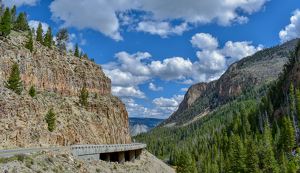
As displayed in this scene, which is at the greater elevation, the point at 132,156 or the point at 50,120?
the point at 50,120

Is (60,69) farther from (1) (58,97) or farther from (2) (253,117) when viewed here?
(2) (253,117)

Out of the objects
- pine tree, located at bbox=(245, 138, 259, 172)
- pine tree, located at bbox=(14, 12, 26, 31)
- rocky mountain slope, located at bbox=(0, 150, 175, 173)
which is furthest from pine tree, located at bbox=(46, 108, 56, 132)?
pine tree, located at bbox=(245, 138, 259, 172)

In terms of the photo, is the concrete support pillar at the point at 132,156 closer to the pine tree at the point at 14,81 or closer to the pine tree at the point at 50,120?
the pine tree at the point at 50,120

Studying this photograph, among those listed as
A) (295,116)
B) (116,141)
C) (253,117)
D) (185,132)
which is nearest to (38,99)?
(116,141)

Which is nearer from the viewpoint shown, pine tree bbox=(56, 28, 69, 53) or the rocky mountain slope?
the rocky mountain slope

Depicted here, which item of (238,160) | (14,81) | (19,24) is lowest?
(238,160)

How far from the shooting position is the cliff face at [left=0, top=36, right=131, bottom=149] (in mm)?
33781

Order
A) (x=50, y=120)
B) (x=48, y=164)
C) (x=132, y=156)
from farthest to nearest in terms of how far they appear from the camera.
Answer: (x=132, y=156), (x=50, y=120), (x=48, y=164)

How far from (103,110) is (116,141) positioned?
11.6m

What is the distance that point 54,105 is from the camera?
4684 cm

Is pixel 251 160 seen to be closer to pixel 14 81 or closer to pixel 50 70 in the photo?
pixel 14 81

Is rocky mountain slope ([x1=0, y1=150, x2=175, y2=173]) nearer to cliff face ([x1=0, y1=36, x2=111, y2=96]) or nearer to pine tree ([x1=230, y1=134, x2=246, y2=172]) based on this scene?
cliff face ([x1=0, y1=36, x2=111, y2=96])

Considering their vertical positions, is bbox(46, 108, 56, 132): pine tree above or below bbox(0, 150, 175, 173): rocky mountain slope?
above

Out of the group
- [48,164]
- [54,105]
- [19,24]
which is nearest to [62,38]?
[19,24]
